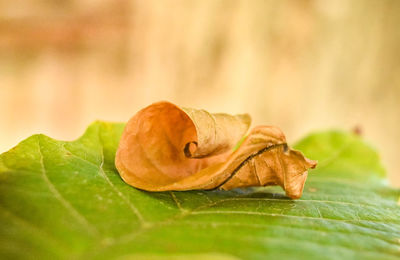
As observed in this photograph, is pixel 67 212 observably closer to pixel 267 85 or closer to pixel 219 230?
pixel 219 230

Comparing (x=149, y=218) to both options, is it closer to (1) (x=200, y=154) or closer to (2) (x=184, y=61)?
(1) (x=200, y=154)

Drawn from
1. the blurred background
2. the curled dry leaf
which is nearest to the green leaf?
the curled dry leaf

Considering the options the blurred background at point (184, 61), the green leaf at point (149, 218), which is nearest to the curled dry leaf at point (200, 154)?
the green leaf at point (149, 218)

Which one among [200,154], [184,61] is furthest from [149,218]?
[184,61]

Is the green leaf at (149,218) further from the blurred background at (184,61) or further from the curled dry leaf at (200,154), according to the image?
the blurred background at (184,61)

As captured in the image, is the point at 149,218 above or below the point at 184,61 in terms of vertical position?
above

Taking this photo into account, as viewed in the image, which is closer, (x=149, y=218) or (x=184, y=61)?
(x=149, y=218)

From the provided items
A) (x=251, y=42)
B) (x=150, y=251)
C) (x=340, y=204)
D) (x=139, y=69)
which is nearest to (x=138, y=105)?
(x=139, y=69)
